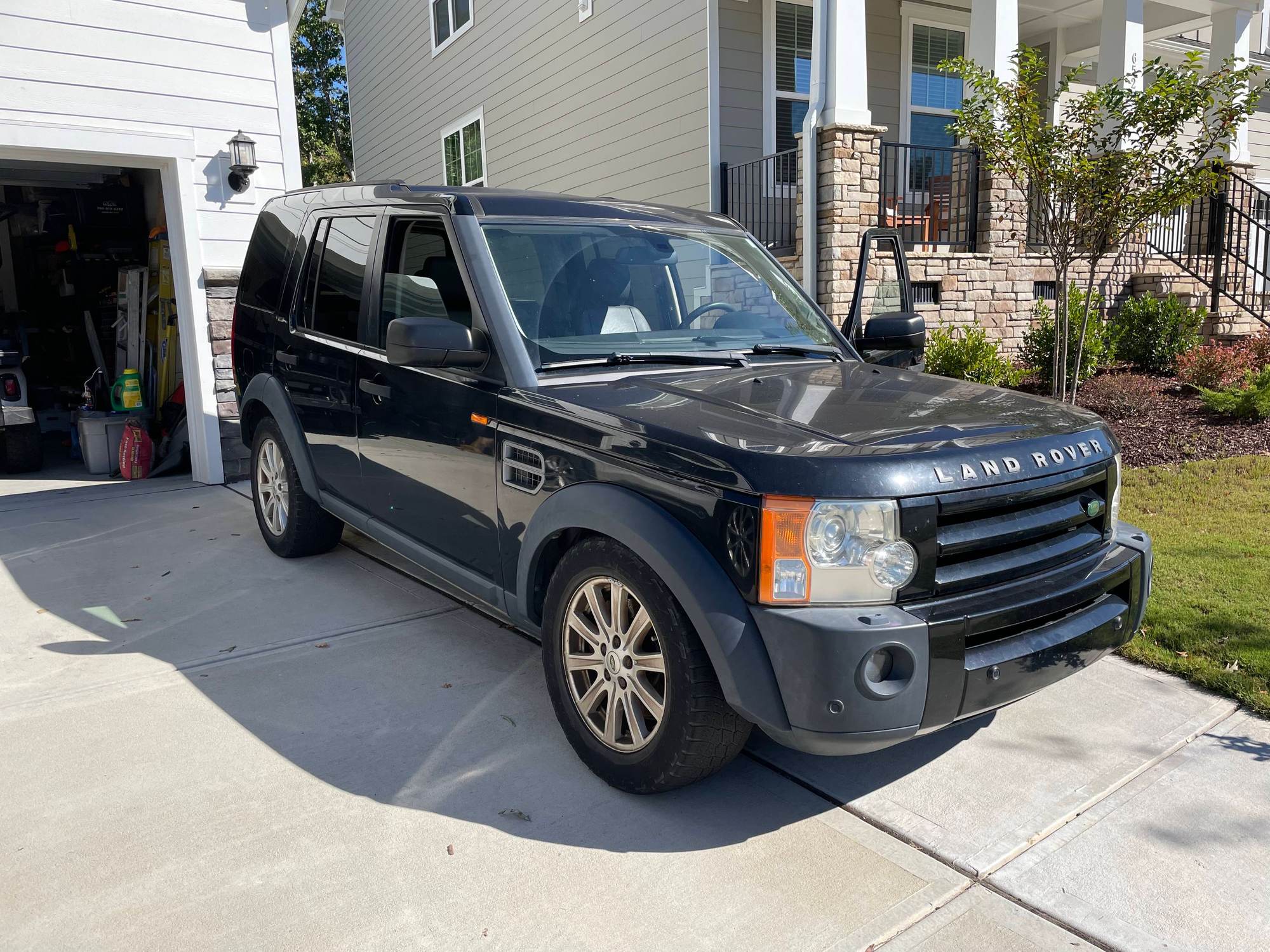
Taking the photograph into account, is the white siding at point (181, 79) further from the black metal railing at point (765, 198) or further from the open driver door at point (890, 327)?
the open driver door at point (890, 327)

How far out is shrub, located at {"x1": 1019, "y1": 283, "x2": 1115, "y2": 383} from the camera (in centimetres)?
941

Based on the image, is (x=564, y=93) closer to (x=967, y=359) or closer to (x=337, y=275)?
(x=967, y=359)

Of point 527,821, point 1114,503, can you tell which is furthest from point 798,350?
point 527,821

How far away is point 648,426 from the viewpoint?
2.78 m

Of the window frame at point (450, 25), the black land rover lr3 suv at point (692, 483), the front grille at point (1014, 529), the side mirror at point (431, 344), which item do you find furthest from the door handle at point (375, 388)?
the window frame at point (450, 25)

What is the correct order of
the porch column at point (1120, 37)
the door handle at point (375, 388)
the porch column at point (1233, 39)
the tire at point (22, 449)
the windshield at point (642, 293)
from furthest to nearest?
the porch column at point (1233, 39), the porch column at point (1120, 37), the tire at point (22, 449), the door handle at point (375, 388), the windshield at point (642, 293)

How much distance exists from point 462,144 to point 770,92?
22.6 ft

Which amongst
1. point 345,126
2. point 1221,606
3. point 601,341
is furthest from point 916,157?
point 345,126

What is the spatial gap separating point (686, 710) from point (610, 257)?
195cm

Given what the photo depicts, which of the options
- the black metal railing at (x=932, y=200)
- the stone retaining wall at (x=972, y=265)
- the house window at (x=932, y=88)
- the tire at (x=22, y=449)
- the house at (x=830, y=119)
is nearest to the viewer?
the tire at (x=22, y=449)

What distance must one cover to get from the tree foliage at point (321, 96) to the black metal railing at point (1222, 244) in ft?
71.1

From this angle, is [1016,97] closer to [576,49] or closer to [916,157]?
[916,157]

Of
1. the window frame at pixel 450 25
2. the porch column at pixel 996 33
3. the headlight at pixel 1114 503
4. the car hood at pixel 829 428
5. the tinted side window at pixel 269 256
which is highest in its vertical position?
the window frame at pixel 450 25

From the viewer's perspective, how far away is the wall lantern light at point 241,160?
7.74 meters
